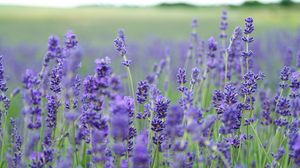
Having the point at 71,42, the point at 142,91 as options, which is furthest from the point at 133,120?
the point at 71,42

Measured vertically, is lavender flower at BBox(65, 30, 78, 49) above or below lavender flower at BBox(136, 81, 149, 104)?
above

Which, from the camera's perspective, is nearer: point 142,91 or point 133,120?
point 142,91

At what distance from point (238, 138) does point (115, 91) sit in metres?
0.88

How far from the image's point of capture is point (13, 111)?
4.71 m

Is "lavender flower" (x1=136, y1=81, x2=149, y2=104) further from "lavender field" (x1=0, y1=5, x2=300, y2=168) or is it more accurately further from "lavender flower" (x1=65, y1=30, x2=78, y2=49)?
"lavender flower" (x1=65, y1=30, x2=78, y2=49)

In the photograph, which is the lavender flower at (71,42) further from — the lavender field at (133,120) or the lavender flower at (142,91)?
the lavender flower at (142,91)

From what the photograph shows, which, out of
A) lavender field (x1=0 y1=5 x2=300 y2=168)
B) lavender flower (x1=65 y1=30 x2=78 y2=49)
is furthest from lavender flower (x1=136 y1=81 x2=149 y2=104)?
lavender flower (x1=65 y1=30 x2=78 y2=49)

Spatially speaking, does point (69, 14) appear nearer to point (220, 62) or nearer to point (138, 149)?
point (220, 62)

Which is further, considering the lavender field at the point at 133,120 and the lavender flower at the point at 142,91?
the lavender flower at the point at 142,91

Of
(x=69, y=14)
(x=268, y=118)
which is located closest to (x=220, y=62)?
(x=268, y=118)

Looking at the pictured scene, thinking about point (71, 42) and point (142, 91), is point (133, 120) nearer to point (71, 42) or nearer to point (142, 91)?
point (142, 91)

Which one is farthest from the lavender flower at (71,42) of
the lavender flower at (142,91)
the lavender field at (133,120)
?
the lavender flower at (142,91)

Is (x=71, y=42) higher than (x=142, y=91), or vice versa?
(x=71, y=42)

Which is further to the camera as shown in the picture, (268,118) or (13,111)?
(13,111)
